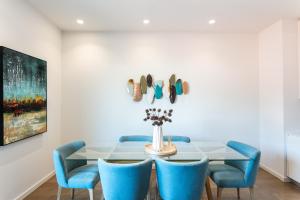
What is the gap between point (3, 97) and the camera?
236 centimetres

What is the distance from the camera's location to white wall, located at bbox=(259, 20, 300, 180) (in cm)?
349

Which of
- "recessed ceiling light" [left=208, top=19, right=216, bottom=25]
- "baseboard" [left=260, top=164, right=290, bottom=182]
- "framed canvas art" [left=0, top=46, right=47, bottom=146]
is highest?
"recessed ceiling light" [left=208, top=19, right=216, bottom=25]

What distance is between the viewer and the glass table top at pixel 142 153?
2395 millimetres

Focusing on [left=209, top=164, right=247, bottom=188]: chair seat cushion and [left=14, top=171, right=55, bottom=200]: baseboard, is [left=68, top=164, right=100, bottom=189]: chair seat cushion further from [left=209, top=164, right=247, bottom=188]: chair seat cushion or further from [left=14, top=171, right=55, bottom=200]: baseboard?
[left=209, top=164, right=247, bottom=188]: chair seat cushion

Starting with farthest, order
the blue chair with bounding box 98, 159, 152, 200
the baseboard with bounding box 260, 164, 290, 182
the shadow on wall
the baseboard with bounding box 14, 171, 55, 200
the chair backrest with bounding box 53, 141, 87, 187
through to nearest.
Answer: the baseboard with bounding box 260, 164, 290, 182, the baseboard with bounding box 14, 171, 55, 200, the shadow on wall, the chair backrest with bounding box 53, 141, 87, 187, the blue chair with bounding box 98, 159, 152, 200

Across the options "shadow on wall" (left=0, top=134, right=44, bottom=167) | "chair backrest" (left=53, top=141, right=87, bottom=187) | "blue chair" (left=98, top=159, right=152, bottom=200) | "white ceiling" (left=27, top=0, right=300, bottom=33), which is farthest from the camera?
"white ceiling" (left=27, top=0, right=300, bottom=33)

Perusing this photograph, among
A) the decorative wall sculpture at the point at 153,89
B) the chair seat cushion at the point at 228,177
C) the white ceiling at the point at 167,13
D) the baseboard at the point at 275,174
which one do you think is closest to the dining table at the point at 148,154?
the chair seat cushion at the point at 228,177

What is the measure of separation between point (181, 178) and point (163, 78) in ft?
8.11

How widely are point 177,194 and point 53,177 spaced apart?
272cm

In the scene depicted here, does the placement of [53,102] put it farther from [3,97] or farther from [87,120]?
[3,97]

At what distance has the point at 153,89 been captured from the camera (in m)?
4.12

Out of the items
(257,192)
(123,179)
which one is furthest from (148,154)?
(257,192)

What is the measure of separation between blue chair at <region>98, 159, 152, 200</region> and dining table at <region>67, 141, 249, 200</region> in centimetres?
32

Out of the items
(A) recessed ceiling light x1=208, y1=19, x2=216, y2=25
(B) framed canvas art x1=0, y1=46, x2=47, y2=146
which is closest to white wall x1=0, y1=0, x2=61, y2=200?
(B) framed canvas art x1=0, y1=46, x2=47, y2=146
